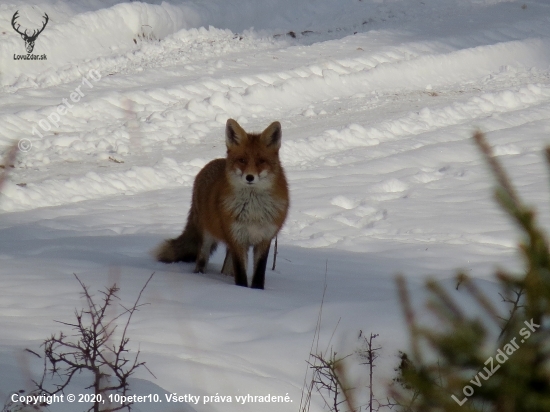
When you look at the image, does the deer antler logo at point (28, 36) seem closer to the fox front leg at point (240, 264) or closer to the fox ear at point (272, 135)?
the fox ear at point (272, 135)

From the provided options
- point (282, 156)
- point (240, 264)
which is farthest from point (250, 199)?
point (282, 156)

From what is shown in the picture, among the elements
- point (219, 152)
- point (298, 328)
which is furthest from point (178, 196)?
point (298, 328)

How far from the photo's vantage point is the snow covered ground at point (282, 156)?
14.5 feet

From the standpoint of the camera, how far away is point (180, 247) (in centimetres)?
666

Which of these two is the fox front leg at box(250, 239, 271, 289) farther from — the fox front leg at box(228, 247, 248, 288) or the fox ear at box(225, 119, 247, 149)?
the fox ear at box(225, 119, 247, 149)

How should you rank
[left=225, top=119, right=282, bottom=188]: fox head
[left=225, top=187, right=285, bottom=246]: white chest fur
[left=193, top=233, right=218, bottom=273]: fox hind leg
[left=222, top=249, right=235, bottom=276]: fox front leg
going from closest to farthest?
1. [left=225, top=119, right=282, bottom=188]: fox head
2. [left=225, top=187, right=285, bottom=246]: white chest fur
3. [left=193, top=233, right=218, bottom=273]: fox hind leg
4. [left=222, top=249, right=235, bottom=276]: fox front leg

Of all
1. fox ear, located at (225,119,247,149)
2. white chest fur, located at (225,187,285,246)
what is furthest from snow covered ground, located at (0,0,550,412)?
fox ear, located at (225,119,247,149)

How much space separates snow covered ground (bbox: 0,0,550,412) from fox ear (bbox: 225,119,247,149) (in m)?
0.83

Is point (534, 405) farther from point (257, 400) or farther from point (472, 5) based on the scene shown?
point (472, 5)

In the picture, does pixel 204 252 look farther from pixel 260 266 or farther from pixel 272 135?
pixel 272 135

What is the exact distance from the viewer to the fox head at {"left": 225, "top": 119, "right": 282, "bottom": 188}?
5652 millimetres

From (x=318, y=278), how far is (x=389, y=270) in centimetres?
71

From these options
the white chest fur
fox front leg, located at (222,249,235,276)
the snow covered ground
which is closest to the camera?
the snow covered ground

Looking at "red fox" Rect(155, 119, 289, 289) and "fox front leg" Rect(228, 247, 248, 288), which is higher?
"red fox" Rect(155, 119, 289, 289)
